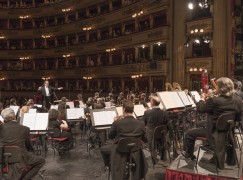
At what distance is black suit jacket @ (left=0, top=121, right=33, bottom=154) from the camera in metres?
5.55

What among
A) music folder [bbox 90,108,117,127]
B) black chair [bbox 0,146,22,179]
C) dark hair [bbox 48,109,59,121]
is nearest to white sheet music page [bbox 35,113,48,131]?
dark hair [bbox 48,109,59,121]

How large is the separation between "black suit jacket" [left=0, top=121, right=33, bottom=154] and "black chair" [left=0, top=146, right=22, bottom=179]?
0.77ft

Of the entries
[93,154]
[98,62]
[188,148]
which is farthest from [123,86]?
[188,148]

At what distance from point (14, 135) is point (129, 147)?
208 cm

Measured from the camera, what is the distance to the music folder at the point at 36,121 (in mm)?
8148

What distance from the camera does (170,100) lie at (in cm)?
802

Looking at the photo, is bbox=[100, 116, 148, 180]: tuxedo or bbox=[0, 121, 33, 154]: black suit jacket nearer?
bbox=[100, 116, 148, 180]: tuxedo

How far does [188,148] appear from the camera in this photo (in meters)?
6.61

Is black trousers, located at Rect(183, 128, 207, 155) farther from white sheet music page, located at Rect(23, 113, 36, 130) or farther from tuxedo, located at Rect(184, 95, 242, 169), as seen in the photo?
white sheet music page, located at Rect(23, 113, 36, 130)

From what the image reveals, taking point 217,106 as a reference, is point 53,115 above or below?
below

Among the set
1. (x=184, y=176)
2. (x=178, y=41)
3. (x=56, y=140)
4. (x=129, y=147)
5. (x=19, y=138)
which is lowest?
(x=184, y=176)

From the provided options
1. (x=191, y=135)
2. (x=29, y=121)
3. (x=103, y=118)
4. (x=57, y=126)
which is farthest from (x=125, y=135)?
(x=57, y=126)

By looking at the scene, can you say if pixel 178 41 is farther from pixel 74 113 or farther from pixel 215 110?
pixel 215 110

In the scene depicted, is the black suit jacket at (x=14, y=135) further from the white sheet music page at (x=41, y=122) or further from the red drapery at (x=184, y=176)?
the red drapery at (x=184, y=176)
